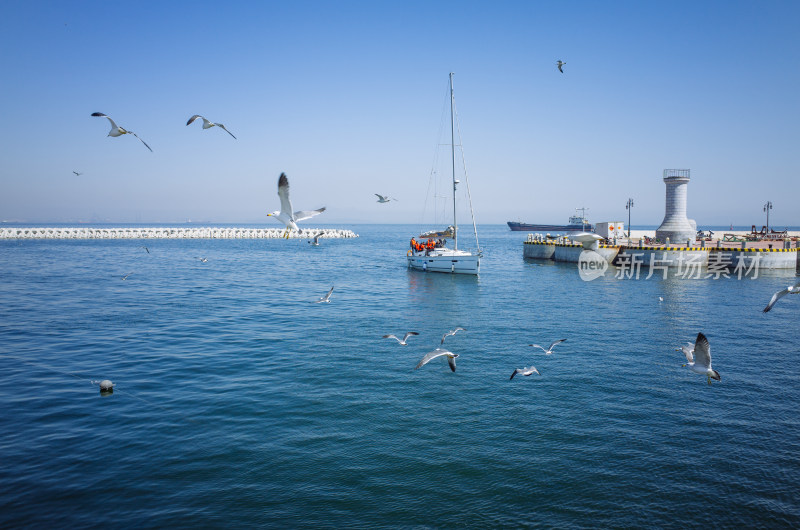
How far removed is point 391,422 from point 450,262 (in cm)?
3115

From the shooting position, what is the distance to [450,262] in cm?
4322

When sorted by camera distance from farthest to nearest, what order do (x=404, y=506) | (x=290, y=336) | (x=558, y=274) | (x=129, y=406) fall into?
1. (x=558, y=274)
2. (x=290, y=336)
3. (x=129, y=406)
4. (x=404, y=506)

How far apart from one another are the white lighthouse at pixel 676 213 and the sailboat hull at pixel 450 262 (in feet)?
84.4

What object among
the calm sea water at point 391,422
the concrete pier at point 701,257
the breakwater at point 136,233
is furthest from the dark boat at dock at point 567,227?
the calm sea water at point 391,422

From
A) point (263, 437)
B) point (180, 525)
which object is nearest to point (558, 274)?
point (263, 437)

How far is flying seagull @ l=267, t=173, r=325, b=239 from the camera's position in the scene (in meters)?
10.9

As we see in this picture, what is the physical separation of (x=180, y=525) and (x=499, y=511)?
6.02 metres

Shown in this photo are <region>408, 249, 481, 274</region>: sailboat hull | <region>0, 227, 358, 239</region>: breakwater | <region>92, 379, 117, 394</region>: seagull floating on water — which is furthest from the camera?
<region>0, 227, 358, 239</region>: breakwater

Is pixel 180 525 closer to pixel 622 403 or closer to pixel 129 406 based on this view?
pixel 129 406

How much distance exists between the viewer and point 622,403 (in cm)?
1402

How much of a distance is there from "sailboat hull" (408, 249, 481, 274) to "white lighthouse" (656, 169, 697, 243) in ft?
84.4

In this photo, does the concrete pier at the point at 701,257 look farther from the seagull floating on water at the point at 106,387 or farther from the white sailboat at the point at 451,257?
the seagull floating on water at the point at 106,387

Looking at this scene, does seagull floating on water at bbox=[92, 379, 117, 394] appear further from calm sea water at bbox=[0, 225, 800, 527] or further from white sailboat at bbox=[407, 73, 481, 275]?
white sailboat at bbox=[407, 73, 481, 275]

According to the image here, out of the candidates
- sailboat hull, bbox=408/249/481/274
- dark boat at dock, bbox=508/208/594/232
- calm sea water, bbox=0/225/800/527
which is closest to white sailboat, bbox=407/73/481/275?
sailboat hull, bbox=408/249/481/274
